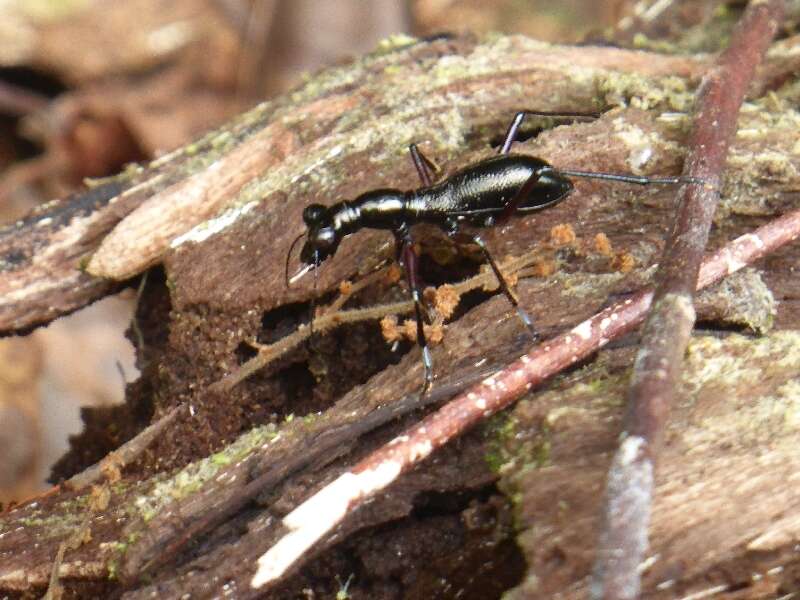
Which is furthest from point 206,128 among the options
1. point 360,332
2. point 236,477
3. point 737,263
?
point 737,263

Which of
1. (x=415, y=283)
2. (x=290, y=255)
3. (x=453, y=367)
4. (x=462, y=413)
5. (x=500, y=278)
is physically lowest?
(x=462, y=413)

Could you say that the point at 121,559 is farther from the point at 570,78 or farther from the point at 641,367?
the point at 570,78

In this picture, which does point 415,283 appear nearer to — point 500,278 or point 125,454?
point 500,278

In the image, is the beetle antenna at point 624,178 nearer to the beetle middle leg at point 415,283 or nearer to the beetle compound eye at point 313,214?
the beetle middle leg at point 415,283

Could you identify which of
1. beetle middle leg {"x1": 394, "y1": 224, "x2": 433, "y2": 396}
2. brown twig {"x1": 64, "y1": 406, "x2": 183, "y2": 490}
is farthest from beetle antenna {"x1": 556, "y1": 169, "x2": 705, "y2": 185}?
brown twig {"x1": 64, "y1": 406, "x2": 183, "y2": 490}

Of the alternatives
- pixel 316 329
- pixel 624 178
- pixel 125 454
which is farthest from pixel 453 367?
pixel 125 454

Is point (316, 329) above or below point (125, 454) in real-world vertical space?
above
